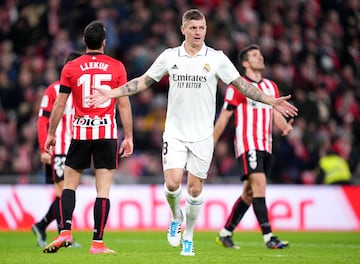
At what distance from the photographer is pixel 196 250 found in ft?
36.6

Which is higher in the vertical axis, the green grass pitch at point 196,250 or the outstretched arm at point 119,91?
the outstretched arm at point 119,91

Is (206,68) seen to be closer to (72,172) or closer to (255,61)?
(72,172)

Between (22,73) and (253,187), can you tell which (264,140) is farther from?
(22,73)

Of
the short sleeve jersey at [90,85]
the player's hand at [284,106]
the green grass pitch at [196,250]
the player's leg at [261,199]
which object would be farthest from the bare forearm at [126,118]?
the player's leg at [261,199]

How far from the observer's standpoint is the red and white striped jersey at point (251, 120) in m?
12.0

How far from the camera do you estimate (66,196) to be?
10102mm

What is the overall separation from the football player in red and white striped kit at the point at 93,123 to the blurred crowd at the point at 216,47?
7864 millimetres

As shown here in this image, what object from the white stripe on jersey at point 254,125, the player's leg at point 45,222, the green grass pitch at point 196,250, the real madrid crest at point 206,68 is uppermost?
the real madrid crest at point 206,68

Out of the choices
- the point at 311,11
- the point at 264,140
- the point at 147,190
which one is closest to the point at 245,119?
the point at 264,140

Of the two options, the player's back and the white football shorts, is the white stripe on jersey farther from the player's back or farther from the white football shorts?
the player's back

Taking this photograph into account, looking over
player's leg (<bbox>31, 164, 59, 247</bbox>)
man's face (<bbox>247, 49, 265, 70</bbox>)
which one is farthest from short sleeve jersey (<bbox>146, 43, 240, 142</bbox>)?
player's leg (<bbox>31, 164, 59, 247</bbox>)

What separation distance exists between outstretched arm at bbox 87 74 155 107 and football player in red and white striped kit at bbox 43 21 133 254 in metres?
0.20

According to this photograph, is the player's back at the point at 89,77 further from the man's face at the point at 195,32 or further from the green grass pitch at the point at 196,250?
the green grass pitch at the point at 196,250

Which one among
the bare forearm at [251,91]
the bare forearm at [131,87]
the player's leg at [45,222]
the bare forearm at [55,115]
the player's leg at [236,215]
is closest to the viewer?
the bare forearm at [131,87]
